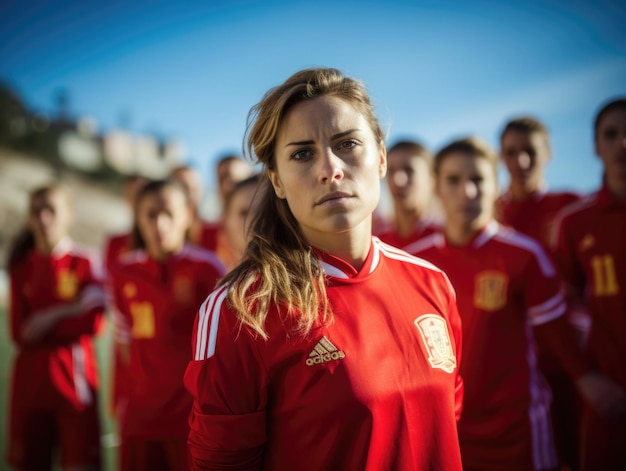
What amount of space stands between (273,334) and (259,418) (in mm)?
235

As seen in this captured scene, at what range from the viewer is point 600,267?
275 cm

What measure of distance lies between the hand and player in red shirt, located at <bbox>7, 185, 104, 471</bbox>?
347 centimetres

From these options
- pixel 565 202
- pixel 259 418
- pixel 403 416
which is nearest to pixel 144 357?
pixel 259 418

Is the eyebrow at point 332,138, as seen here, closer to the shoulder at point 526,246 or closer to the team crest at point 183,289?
the shoulder at point 526,246

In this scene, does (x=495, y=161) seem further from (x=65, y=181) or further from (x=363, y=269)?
(x=65, y=181)

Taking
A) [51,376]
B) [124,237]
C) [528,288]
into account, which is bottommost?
[51,376]

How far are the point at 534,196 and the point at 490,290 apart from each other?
175cm

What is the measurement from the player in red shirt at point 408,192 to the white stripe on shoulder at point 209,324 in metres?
2.58

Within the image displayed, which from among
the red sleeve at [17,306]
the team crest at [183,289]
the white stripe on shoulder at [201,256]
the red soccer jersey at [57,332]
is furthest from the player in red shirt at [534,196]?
the red sleeve at [17,306]

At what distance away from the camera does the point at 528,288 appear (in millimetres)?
2516

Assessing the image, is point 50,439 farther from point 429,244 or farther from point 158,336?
point 429,244

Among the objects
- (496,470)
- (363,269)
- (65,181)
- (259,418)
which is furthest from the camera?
(65,181)

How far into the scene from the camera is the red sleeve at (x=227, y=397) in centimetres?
128

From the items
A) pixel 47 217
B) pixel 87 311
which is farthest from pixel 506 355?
pixel 47 217
